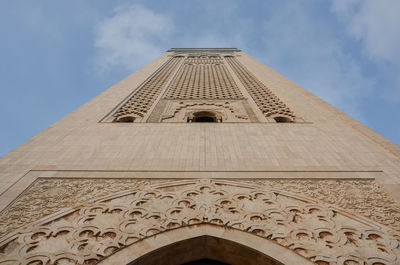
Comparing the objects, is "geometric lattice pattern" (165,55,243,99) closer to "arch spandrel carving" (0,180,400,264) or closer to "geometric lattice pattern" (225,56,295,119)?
A: "geometric lattice pattern" (225,56,295,119)

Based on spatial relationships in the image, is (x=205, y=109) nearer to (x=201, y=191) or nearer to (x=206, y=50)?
(x=201, y=191)

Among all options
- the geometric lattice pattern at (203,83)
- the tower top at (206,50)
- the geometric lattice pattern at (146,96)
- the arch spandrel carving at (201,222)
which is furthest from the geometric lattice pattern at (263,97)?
the tower top at (206,50)

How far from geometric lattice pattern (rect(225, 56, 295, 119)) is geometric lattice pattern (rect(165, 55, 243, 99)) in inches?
15.5

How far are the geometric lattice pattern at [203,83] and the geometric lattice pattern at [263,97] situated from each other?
394mm

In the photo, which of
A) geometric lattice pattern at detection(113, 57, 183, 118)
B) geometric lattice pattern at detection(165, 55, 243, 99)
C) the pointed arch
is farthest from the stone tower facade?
geometric lattice pattern at detection(165, 55, 243, 99)

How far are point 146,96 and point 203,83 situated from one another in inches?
90.6

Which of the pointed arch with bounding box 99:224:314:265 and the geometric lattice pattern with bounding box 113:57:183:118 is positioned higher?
the geometric lattice pattern with bounding box 113:57:183:118

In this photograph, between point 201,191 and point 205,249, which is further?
point 201,191

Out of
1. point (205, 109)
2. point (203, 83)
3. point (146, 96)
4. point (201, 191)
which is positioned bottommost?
point (201, 191)

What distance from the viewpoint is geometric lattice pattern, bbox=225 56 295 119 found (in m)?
6.23

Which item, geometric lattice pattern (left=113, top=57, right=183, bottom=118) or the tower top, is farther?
the tower top

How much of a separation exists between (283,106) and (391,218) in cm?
386

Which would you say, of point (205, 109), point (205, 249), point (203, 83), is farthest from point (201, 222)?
point (203, 83)

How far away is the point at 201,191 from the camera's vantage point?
138 inches
